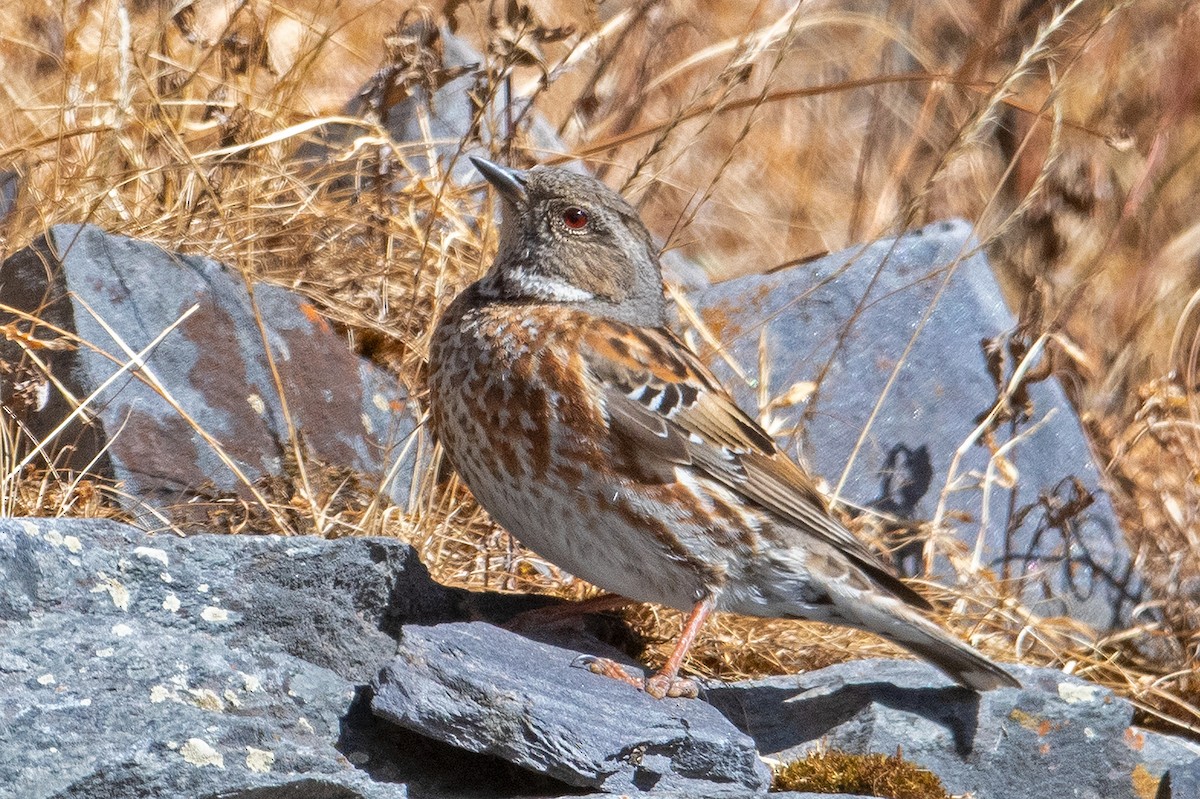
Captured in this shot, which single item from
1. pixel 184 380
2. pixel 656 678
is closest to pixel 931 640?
pixel 656 678

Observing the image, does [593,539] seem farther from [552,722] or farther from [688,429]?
[552,722]

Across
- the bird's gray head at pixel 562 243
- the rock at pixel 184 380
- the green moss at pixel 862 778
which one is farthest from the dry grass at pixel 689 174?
the green moss at pixel 862 778

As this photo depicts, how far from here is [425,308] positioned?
598cm

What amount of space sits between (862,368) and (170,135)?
3077 mm

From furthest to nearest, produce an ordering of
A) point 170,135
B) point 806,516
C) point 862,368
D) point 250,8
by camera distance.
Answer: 1. point 250,8
2. point 862,368
3. point 170,135
4. point 806,516

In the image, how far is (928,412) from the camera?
609cm

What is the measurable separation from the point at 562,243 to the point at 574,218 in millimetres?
95

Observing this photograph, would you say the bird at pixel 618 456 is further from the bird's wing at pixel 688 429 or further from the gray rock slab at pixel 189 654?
the gray rock slab at pixel 189 654

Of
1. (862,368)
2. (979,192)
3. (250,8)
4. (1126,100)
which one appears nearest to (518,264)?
(862,368)

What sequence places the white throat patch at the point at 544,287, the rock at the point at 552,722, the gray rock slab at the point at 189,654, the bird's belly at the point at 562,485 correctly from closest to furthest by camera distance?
the gray rock slab at the point at 189,654 → the rock at the point at 552,722 → the bird's belly at the point at 562,485 → the white throat patch at the point at 544,287

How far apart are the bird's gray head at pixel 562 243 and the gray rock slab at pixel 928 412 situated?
1.22 meters

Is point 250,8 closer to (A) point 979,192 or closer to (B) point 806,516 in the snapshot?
(B) point 806,516

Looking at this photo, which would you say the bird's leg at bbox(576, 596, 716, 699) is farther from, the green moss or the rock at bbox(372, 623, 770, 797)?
the green moss

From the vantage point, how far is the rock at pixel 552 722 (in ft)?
11.3
